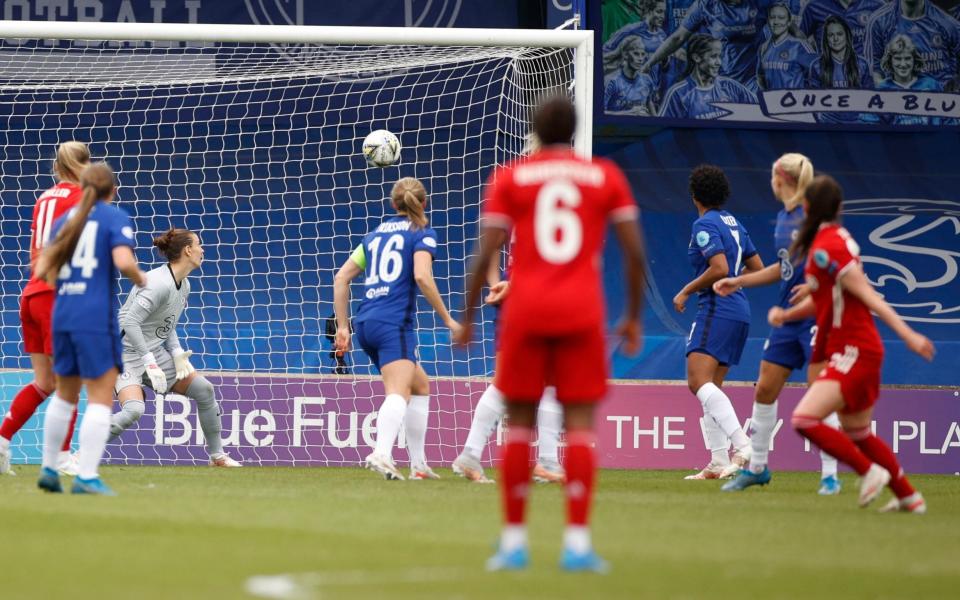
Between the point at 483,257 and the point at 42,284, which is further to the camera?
the point at 42,284

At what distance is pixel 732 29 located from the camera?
55.9 ft

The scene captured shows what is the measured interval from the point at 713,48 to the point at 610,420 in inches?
241

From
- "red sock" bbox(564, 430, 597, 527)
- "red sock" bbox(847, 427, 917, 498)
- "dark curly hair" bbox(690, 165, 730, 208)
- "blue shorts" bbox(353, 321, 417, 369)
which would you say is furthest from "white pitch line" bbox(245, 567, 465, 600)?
"dark curly hair" bbox(690, 165, 730, 208)

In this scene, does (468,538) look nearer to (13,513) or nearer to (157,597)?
(157,597)

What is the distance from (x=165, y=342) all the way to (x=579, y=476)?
705 cm

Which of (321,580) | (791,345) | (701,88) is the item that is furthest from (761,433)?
(701,88)

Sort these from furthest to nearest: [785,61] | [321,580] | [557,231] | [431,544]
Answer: [785,61], [431,544], [557,231], [321,580]

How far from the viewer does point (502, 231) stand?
541 centimetres

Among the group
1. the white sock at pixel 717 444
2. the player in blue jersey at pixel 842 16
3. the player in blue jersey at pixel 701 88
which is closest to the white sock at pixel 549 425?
the white sock at pixel 717 444

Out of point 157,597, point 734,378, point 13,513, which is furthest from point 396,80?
point 157,597

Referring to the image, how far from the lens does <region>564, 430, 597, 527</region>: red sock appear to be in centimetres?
508

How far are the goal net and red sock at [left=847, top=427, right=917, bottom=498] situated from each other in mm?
5204

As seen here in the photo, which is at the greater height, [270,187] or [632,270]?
[270,187]

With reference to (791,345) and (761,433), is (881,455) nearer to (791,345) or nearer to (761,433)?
(791,345)
